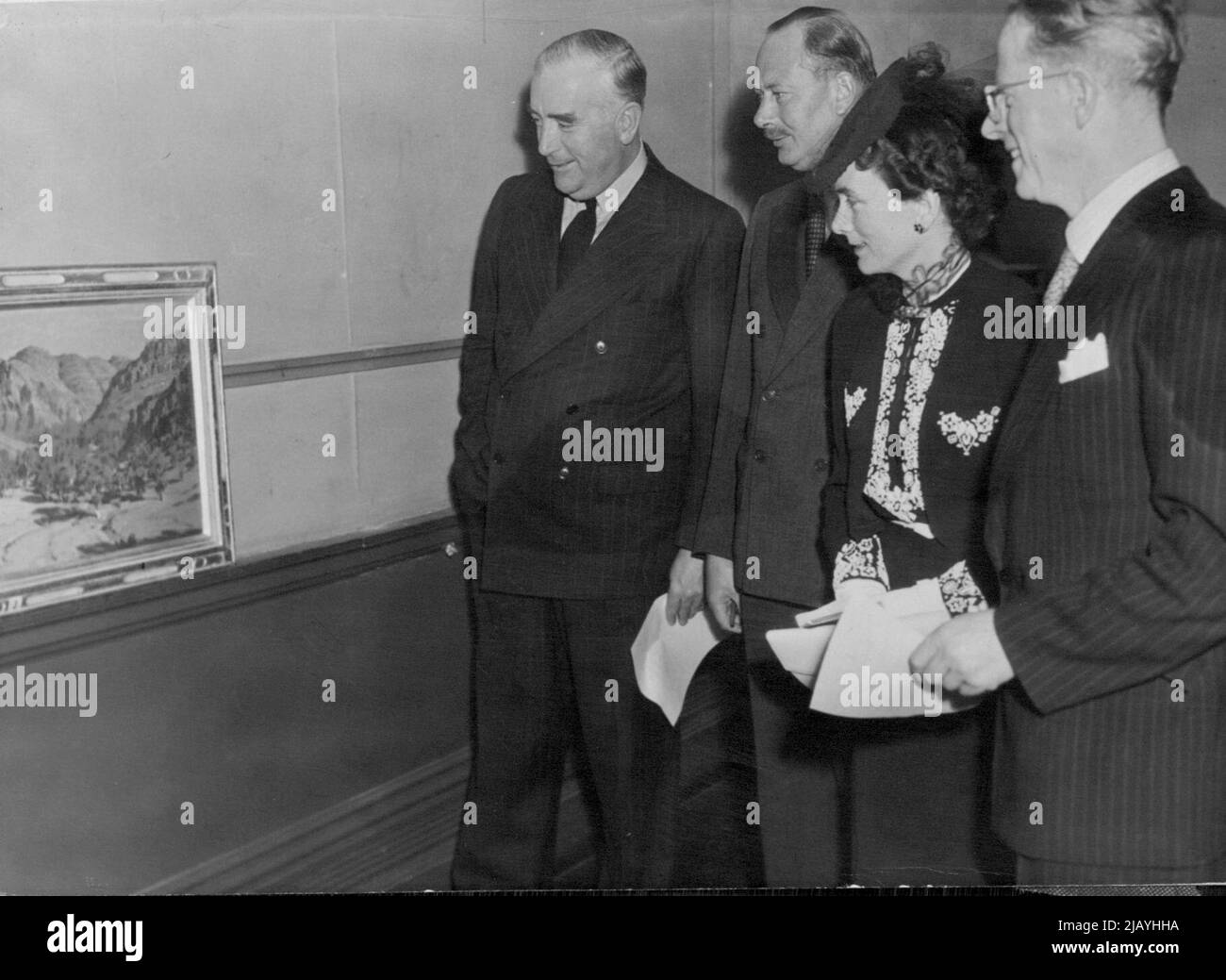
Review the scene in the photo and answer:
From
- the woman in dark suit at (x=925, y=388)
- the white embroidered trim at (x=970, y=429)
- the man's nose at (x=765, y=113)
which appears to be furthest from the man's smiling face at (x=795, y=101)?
the white embroidered trim at (x=970, y=429)

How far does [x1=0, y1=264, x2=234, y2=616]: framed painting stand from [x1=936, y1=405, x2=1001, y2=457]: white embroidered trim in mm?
1055

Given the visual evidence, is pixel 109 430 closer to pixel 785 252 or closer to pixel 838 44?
pixel 785 252

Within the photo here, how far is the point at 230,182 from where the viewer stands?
181cm

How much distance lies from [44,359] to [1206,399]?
150 cm

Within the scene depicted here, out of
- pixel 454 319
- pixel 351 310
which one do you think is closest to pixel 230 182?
pixel 351 310

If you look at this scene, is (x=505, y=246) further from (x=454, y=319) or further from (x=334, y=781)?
(x=334, y=781)

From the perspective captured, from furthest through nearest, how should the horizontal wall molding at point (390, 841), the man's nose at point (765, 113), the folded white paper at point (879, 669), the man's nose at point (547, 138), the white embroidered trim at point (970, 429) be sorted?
the horizontal wall molding at point (390, 841)
the man's nose at point (547, 138)
the man's nose at point (765, 113)
the folded white paper at point (879, 669)
the white embroidered trim at point (970, 429)

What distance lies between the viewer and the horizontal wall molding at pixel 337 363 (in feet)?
6.15

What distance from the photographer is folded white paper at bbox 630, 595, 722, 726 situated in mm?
1913

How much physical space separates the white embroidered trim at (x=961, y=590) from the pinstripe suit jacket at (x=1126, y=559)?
12cm

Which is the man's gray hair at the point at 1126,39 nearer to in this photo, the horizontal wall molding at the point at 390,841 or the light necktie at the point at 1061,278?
the light necktie at the point at 1061,278

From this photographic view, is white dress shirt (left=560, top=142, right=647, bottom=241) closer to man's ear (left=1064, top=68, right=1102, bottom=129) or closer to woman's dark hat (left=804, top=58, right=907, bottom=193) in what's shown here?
woman's dark hat (left=804, top=58, right=907, bottom=193)

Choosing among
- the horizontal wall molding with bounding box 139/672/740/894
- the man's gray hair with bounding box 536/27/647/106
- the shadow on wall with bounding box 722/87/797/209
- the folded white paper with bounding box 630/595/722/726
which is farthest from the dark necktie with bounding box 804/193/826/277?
the horizontal wall molding with bounding box 139/672/740/894

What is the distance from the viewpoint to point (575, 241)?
74.2 inches
